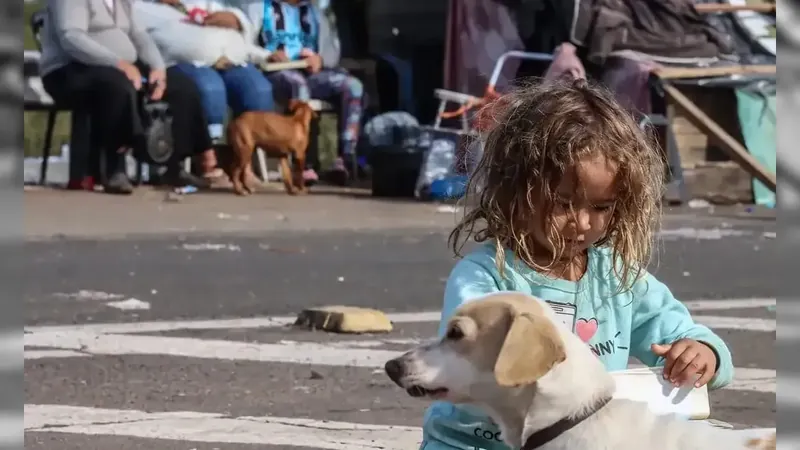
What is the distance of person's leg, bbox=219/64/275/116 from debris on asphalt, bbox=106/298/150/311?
7717 mm

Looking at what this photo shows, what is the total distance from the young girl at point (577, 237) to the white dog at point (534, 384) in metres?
0.32

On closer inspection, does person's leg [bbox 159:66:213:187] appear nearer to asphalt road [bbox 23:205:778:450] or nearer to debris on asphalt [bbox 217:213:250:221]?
debris on asphalt [bbox 217:213:250:221]

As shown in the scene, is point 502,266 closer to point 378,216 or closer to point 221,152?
point 378,216

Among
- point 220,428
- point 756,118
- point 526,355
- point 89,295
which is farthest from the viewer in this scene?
point 756,118

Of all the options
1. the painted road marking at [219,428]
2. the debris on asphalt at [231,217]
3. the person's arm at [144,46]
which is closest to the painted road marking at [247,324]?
the painted road marking at [219,428]

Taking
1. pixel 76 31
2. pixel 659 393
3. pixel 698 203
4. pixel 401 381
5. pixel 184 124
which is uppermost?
pixel 401 381

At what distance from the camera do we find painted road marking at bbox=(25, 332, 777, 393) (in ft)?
17.9

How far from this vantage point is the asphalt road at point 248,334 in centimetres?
441

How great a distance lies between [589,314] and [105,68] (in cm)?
1092

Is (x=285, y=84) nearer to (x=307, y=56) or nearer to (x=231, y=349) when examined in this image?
(x=307, y=56)

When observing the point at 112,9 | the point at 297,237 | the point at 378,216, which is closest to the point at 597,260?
the point at 297,237

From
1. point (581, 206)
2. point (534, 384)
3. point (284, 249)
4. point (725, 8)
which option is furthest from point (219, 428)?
point (725, 8)

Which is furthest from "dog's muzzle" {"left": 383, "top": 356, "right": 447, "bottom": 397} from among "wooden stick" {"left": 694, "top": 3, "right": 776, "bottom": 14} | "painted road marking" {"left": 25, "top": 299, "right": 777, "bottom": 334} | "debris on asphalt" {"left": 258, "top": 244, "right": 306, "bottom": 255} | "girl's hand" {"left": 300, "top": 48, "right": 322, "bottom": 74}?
"girl's hand" {"left": 300, "top": 48, "right": 322, "bottom": 74}

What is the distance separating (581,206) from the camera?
2861 mm
